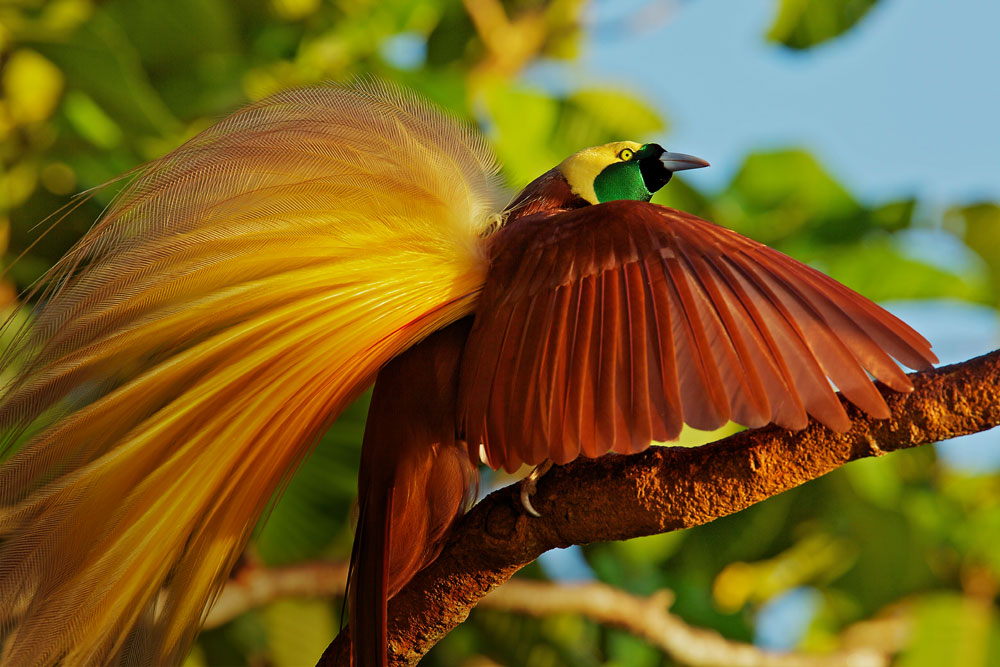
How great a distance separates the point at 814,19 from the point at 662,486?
2.89 metres

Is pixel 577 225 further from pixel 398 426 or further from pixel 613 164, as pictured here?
pixel 613 164

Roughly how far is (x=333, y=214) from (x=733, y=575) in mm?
3822

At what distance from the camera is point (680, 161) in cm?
228

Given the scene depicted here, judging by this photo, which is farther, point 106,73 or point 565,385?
point 106,73

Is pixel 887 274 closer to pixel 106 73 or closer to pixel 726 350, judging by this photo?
pixel 106 73

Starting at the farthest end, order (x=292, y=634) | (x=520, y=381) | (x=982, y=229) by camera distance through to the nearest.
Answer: (x=982, y=229) < (x=292, y=634) < (x=520, y=381)

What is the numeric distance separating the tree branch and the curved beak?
851 millimetres

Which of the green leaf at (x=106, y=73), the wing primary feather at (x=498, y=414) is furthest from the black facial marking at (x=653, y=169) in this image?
the green leaf at (x=106, y=73)

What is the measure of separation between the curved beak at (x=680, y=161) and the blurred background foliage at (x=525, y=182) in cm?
152

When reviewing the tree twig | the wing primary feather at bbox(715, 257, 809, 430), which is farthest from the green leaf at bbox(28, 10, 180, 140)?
the wing primary feather at bbox(715, 257, 809, 430)

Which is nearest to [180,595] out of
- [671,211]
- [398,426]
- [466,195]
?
[398,426]

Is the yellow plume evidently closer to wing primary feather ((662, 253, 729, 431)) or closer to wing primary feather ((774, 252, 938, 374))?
wing primary feather ((662, 253, 729, 431))

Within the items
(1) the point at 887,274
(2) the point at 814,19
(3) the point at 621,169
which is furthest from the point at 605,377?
(1) the point at 887,274

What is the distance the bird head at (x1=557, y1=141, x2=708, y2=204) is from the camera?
2.14 metres
